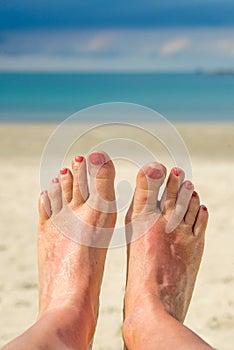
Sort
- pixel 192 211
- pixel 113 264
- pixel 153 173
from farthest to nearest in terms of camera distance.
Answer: pixel 113 264 < pixel 192 211 < pixel 153 173

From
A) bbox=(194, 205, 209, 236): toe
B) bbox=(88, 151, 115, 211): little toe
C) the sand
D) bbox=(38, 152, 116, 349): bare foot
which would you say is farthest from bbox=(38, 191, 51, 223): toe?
bbox=(194, 205, 209, 236): toe

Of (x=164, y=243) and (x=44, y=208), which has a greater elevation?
(x=44, y=208)

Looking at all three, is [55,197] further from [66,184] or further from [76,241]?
[76,241]

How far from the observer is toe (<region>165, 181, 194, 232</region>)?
219 centimetres

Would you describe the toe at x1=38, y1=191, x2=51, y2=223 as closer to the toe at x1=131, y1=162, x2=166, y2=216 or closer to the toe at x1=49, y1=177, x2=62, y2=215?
the toe at x1=49, y1=177, x2=62, y2=215

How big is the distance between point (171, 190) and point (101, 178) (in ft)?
0.79

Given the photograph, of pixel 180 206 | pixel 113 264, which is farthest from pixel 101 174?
pixel 113 264

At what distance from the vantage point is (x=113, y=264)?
9.26ft

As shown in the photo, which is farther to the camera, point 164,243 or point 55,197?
point 55,197

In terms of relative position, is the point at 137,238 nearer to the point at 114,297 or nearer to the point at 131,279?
the point at 131,279

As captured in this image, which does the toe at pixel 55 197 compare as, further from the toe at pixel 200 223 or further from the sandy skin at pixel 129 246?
the toe at pixel 200 223

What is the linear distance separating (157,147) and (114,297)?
3859mm

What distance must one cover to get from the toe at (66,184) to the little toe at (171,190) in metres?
0.33

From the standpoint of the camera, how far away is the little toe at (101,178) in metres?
2.17
